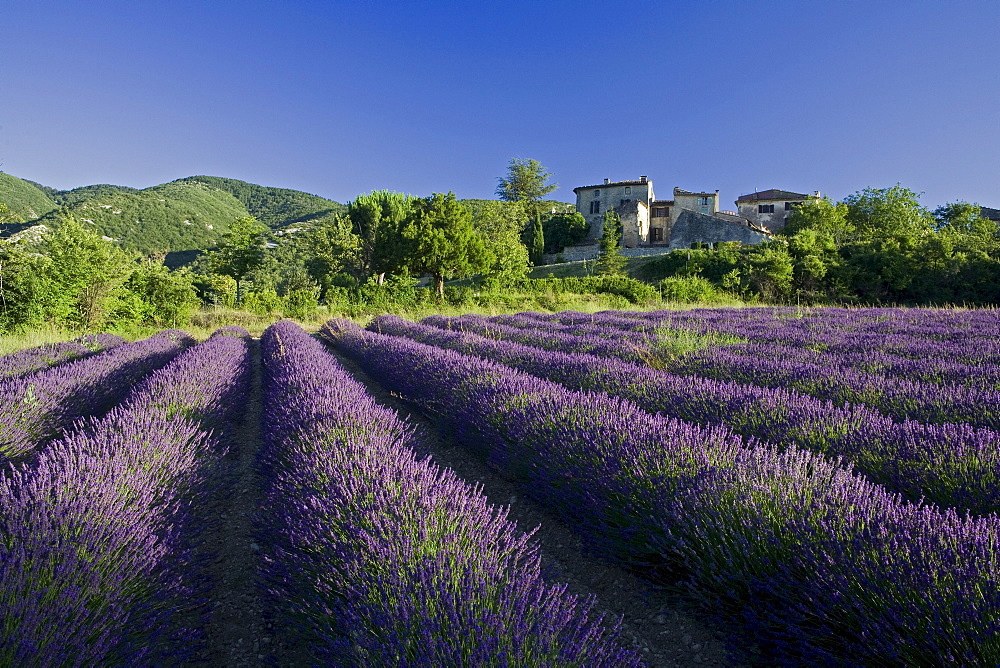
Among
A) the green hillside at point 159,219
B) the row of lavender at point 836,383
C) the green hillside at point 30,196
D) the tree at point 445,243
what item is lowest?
the row of lavender at point 836,383

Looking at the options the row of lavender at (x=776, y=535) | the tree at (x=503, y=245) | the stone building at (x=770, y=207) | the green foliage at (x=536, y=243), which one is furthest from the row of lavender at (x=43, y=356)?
the stone building at (x=770, y=207)

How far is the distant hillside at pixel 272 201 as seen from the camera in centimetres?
10074

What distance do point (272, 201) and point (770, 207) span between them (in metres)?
103

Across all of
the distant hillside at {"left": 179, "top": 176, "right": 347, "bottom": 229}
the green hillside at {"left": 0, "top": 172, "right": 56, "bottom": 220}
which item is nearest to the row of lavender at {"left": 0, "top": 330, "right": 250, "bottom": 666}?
the green hillside at {"left": 0, "top": 172, "right": 56, "bottom": 220}

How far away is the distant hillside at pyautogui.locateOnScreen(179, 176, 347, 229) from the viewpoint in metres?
101

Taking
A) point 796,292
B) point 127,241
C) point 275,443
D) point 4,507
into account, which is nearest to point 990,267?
point 796,292

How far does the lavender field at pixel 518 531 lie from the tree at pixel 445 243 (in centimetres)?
2146

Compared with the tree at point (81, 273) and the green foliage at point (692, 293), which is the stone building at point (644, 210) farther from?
the tree at point (81, 273)

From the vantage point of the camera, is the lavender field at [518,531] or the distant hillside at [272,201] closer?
the lavender field at [518,531]

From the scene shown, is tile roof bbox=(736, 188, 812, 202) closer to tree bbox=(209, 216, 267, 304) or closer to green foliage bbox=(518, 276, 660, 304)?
green foliage bbox=(518, 276, 660, 304)

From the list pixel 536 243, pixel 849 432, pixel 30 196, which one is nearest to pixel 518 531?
pixel 849 432

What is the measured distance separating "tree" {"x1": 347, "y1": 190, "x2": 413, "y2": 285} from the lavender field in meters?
27.0

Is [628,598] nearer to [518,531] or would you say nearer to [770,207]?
[518,531]

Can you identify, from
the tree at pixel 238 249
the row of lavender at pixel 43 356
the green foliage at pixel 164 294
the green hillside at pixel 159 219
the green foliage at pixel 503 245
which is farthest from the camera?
the green hillside at pixel 159 219
